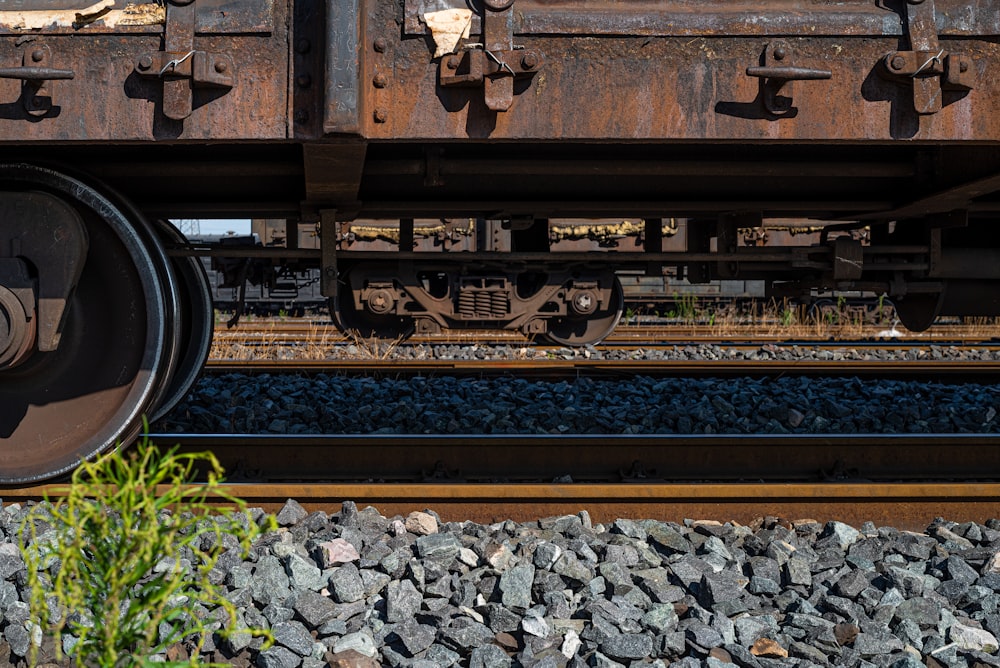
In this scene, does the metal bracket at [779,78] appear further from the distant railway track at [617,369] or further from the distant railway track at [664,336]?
the distant railway track at [664,336]

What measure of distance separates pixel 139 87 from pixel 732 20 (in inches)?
79.3

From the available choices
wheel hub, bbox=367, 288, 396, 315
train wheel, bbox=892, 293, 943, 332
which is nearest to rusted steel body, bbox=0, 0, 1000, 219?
train wheel, bbox=892, 293, 943, 332

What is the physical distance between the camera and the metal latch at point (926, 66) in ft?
9.13

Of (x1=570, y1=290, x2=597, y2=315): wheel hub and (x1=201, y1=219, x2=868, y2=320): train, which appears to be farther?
(x1=201, y1=219, x2=868, y2=320): train

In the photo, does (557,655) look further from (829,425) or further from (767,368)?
(767,368)

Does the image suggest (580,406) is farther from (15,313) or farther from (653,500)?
(15,313)

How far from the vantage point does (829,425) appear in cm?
524

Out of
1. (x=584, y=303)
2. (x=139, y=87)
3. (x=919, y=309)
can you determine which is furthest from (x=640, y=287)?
(x=139, y=87)

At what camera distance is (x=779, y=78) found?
2.76m

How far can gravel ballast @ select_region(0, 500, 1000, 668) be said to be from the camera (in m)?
2.38

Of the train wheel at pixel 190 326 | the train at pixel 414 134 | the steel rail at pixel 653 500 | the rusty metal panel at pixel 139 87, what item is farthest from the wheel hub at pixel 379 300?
the rusty metal panel at pixel 139 87

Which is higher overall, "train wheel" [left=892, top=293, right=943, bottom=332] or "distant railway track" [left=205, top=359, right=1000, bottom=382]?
"train wheel" [left=892, top=293, right=943, bottom=332]

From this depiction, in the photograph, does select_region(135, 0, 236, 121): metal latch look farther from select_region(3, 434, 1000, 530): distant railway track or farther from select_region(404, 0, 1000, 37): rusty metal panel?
select_region(3, 434, 1000, 530): distant railway track

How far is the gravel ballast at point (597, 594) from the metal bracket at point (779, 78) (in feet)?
5.19
